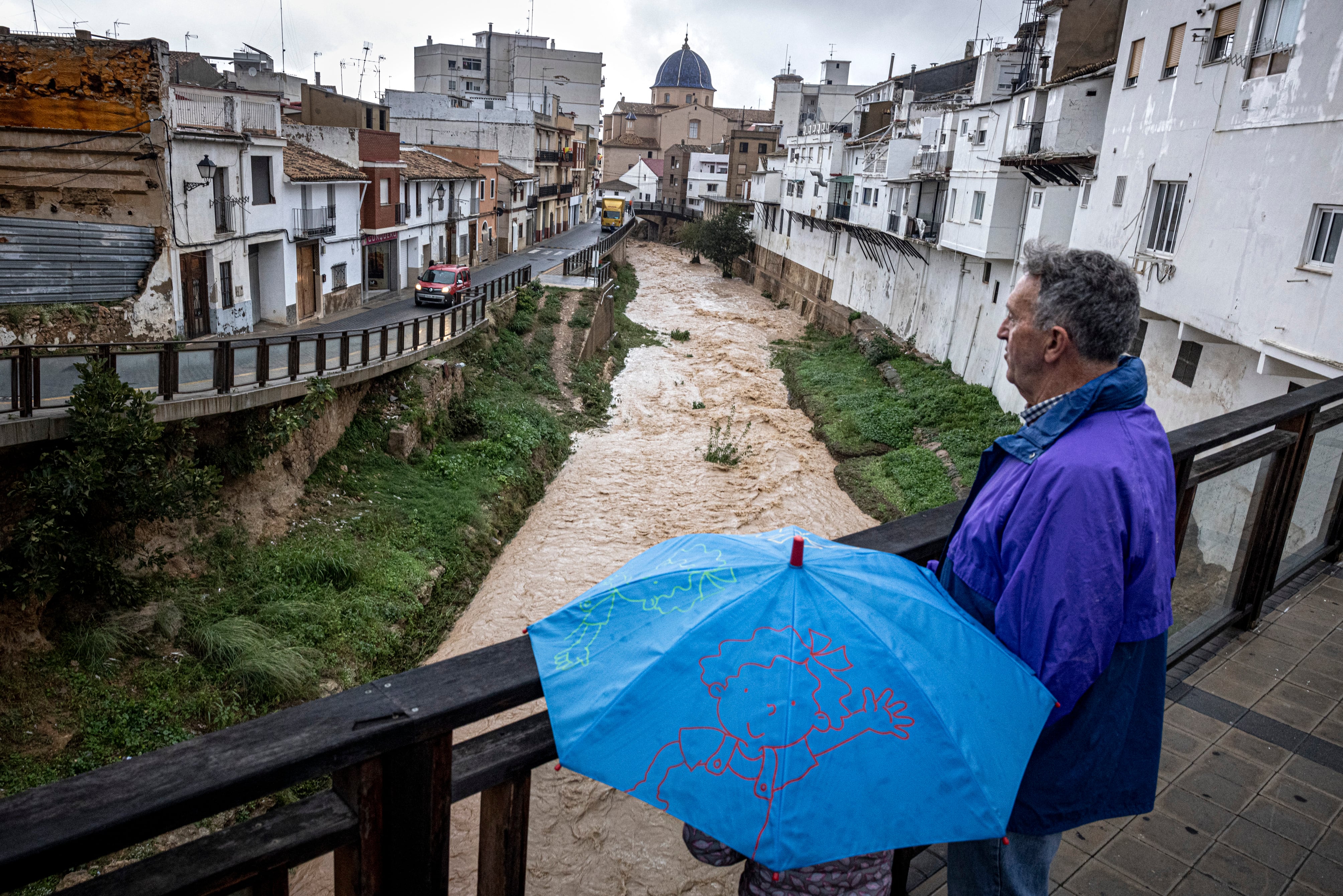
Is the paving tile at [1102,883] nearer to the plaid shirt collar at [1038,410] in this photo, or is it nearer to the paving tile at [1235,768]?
the paving tile at [1235,768]

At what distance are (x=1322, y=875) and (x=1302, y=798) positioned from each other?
423 mm

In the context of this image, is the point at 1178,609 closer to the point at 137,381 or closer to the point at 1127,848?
the point at 1127,848

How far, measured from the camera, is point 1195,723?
11.6 ft

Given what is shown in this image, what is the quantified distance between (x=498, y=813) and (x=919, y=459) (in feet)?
68.7

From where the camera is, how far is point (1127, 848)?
2871 mm

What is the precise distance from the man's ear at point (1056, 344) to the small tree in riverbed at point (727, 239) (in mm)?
56419

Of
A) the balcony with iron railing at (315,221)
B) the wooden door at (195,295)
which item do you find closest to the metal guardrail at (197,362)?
the wooden door at (195,295)

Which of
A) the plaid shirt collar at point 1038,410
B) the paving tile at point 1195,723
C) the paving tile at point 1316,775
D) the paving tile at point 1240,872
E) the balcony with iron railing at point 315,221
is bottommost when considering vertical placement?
the paving tile at point 1240,872

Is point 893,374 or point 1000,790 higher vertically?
point 1000,790

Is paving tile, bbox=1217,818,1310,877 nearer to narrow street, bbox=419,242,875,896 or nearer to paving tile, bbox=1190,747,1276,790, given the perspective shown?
paving tile, bbox=1190,747,1276,790

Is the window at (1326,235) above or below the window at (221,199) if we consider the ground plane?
above

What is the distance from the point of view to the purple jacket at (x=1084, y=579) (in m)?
1.76

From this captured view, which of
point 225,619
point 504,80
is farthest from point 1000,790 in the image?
point 504,80

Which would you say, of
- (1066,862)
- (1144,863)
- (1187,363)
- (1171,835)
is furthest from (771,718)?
(1187,363)
